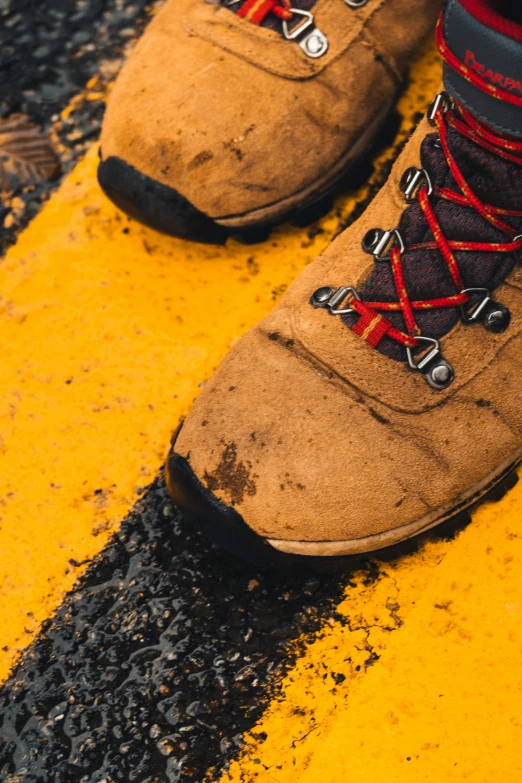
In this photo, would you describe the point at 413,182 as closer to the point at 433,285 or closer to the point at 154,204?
the point at 433,285

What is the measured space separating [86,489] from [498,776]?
38.8 inches

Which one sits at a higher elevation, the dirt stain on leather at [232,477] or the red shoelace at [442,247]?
the red shoelace at [442,247]

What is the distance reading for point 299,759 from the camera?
1.36 metres

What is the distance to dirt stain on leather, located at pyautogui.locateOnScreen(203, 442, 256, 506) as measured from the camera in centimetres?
133

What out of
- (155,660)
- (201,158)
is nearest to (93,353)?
(201,158)

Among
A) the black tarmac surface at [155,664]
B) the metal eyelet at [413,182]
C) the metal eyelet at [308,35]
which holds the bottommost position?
the black tarmac surface at [155,664]

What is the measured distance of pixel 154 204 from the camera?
1.68 metres

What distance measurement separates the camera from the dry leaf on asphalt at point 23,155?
2.00 meters

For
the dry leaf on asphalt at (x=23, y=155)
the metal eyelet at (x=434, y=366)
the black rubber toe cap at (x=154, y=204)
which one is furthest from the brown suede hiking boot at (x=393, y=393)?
the dry leaf on asphalt at (x=23, y=155)

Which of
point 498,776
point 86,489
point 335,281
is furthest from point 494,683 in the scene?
point 86,489

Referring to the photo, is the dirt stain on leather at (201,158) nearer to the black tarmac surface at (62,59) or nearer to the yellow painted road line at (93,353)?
the yellow painted road line at (93,353)

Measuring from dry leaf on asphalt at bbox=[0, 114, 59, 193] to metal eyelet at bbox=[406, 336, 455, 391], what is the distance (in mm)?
1203

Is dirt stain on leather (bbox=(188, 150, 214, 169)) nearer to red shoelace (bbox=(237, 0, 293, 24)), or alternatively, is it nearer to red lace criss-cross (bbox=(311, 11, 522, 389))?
red shoelace (bbox=(237, 0, 293, 24))

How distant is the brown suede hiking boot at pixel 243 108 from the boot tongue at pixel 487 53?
483 millimetres
